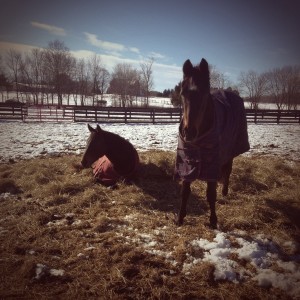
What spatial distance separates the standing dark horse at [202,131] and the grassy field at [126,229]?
0.75m

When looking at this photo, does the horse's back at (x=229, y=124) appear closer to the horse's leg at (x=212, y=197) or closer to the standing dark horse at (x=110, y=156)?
the horse's leg at (x=212, y=197)

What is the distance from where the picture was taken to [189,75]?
10.6 ft

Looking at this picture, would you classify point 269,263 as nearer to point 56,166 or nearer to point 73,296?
point 73,296


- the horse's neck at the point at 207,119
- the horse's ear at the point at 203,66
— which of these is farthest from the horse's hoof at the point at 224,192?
the horse's ear at the point at 203,66

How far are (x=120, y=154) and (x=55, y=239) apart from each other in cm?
283

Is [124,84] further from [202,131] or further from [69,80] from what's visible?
[202,131]

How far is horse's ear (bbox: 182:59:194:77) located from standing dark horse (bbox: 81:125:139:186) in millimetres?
3228

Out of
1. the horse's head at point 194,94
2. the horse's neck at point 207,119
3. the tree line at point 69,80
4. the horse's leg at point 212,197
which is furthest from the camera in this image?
the tree line at point 69,80

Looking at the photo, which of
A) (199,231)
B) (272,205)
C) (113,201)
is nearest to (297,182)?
(272,205)

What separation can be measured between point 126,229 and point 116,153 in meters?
2.49

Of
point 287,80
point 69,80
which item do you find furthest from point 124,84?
point 287,80

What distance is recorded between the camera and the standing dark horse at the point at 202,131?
3.11 meters

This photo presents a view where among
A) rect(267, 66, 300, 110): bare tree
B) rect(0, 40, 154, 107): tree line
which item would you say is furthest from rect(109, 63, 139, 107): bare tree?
rect(267, 66, 300, 110): bare tree

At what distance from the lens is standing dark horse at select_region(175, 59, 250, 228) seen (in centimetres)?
311
